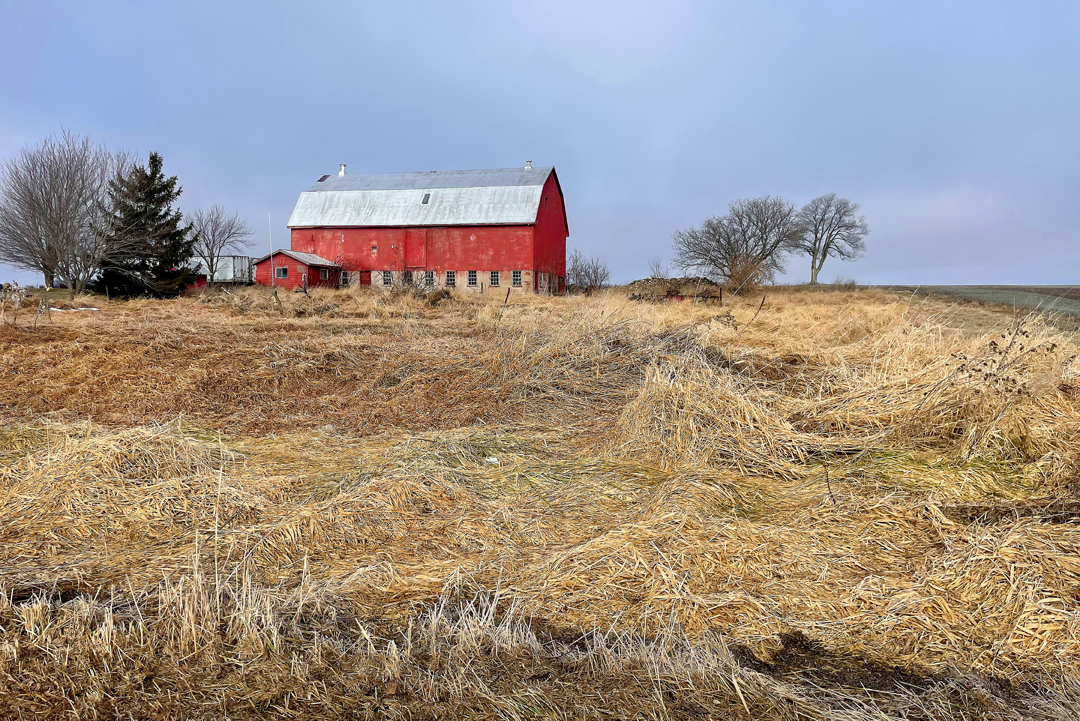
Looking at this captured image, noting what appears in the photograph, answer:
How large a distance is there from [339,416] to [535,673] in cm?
457

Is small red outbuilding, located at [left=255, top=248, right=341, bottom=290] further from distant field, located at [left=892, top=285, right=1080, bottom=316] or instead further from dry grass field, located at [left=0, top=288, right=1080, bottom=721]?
distant field, located at [left=892, top=285, right=1080, bottom=316]

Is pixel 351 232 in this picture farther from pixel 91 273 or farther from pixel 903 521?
pixel 903 521

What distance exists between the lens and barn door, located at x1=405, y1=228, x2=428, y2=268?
1336 inches

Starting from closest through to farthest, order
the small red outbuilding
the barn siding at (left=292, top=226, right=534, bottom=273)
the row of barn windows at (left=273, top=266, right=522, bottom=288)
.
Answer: the small red outbuilding → the row of barn windows at (left=273, top=266, right=522, bottom=288) → the barn siding at (left=292, top=226, right=534, bottom=273)

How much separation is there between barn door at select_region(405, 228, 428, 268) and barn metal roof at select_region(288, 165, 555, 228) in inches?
19.1

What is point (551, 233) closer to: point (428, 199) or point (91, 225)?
point (428, 199)

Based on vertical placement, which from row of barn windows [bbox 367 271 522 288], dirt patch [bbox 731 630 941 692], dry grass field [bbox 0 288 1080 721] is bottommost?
dirt patch [bbox 731 630 941 692]

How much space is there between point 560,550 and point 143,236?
2863cm

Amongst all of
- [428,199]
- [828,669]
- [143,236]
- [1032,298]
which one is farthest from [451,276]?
[828,669]

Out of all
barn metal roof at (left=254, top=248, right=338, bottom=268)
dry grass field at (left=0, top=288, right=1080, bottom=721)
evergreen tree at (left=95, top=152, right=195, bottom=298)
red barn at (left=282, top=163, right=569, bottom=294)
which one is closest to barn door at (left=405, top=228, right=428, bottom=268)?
red barn at (left=282, top=163, right=569, bottom=294)

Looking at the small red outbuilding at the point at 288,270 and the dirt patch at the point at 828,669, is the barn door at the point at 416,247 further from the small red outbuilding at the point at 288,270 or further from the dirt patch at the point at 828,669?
the dirt patch at the point at 828,669

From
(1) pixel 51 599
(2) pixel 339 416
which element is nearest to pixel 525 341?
(2) pixel 339 416

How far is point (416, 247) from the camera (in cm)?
3406

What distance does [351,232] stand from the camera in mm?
34875
